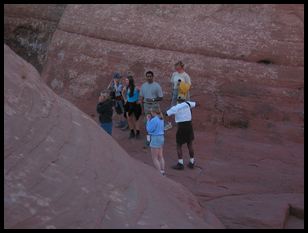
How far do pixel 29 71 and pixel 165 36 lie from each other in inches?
270

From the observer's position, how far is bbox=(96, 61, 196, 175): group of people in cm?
912

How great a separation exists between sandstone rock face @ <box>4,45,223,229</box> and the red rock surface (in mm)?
2887

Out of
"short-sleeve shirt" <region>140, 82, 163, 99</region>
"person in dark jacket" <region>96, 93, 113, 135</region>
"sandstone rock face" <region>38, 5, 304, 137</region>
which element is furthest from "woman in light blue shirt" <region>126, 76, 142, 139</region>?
"person in dark jacket" <region>96, 93, 113, 135</region>

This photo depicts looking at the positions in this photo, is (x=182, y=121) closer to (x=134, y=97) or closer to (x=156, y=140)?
(x=156, y=140)

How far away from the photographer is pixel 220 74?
12461 mm

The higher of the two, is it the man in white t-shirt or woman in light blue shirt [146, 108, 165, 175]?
the man in white t-shirt

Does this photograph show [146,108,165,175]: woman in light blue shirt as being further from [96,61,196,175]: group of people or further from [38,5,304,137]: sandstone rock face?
[38,5,304,137]: sandstone rock face

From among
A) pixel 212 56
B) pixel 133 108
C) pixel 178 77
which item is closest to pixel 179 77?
pixel 178 77

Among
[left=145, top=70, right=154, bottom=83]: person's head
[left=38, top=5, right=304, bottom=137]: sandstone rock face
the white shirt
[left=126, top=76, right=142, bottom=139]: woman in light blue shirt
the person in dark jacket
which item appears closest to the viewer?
the white shirt

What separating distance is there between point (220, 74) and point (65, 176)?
292 inches

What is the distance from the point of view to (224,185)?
9594mm

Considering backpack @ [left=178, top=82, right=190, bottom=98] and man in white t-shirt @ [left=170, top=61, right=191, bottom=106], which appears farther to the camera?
man in white t-shirt @ [left=170, top=61, right=191, bottom=106]

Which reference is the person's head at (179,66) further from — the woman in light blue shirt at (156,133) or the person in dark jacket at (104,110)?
the woman in light blue shirt at (156,133)

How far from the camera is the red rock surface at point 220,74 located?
10.4 m
